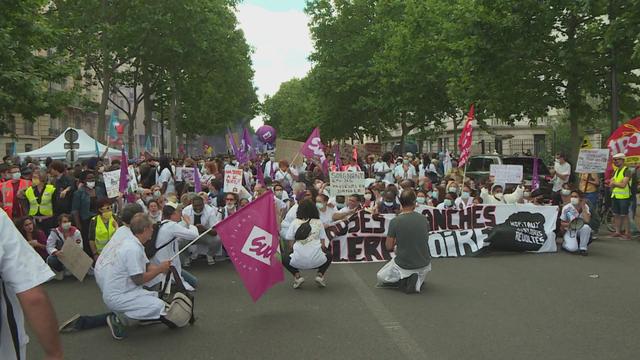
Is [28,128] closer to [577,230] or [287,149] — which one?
[287,149]

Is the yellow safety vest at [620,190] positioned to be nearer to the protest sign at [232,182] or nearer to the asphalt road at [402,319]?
the asphalt road at [402,319]

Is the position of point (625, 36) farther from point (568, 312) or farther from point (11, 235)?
point (11, 235)

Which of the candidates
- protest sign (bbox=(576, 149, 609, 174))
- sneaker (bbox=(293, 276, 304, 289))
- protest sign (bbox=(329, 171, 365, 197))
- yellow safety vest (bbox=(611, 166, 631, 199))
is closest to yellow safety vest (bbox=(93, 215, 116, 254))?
sneaker (bbox=(293, 276, 304, 289))

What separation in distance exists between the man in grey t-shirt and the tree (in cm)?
1133

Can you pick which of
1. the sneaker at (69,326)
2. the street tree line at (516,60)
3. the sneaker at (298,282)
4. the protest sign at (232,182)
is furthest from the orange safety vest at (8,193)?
the street tree line at (516,60)

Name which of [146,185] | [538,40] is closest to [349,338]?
[146,185]

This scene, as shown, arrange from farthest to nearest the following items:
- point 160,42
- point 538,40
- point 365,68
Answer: point 365,68 < point 160,42 < point 538,40

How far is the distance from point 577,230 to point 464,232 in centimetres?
202

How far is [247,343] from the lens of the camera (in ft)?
19.7

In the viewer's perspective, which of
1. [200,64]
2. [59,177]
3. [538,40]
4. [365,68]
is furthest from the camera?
[365,68]

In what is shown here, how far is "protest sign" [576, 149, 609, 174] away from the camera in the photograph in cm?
1438

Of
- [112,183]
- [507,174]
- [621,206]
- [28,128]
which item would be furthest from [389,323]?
[28,128]

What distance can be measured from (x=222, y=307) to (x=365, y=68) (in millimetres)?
36461

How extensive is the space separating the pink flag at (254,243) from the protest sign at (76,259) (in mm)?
3267
